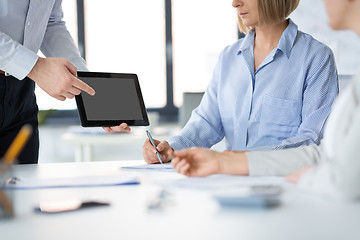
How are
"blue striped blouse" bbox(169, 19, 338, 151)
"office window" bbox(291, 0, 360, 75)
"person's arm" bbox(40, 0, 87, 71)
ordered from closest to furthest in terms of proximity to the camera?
"blue striped blouse" bbox(169, 19, 338, 151) → "person's arm" bbox(40, 0, 87, 71) → "office window" bbox(291, 0, 360, 75)

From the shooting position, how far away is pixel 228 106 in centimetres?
167

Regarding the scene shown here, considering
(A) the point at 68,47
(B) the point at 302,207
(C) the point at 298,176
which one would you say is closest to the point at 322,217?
(B) the point at 302,207

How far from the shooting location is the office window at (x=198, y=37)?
441cm

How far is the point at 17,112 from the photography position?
5.17ft

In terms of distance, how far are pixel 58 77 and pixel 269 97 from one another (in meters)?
0.70

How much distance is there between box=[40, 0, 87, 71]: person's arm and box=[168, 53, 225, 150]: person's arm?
1.64 ft

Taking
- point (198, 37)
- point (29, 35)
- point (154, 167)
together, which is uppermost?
point (29, 35)

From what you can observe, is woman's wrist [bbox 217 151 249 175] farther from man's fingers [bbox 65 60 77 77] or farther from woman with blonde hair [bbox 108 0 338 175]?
man's fingers [bbox 65 60 77 77]

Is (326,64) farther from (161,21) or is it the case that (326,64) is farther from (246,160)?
(161,21)

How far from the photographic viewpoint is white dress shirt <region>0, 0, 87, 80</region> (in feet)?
4.64

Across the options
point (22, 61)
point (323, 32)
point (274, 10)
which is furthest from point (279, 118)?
point (323, 32)

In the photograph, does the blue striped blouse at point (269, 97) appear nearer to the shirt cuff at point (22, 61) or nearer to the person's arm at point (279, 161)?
the person's arm at point (279, 161)

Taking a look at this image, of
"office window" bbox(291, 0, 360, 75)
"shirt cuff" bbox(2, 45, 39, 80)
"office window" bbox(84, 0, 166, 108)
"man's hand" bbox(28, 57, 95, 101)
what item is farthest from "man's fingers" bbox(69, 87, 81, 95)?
"office window" bbox(291, 0, 360, 75)

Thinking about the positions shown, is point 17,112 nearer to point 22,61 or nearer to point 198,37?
point 22,61
